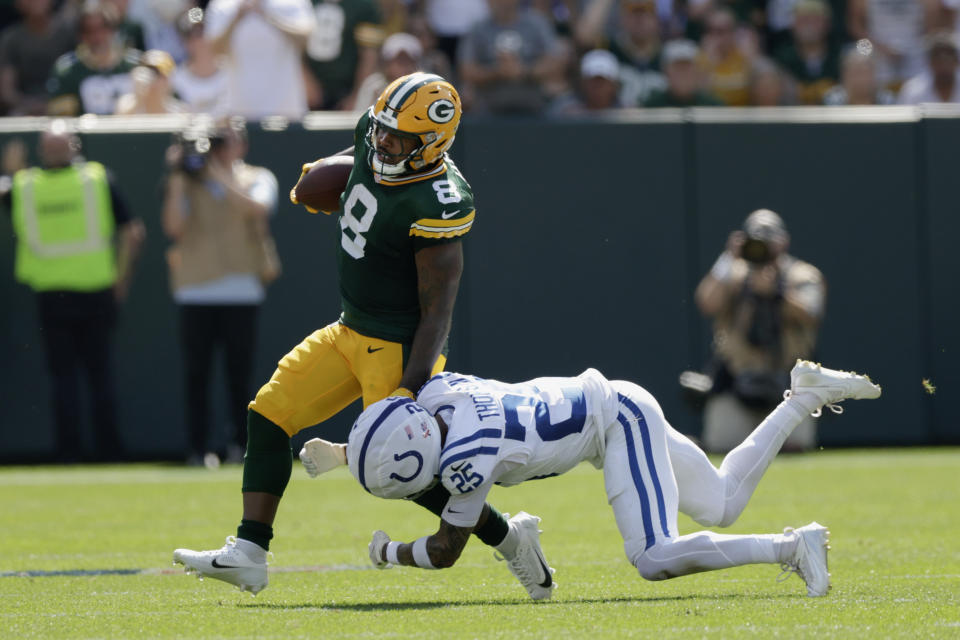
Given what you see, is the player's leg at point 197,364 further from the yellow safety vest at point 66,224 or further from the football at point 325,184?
the football at point 325,184

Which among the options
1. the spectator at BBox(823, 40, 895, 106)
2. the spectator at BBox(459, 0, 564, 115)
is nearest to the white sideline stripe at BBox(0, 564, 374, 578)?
the spectator at BBox(459, 0, 564, 115)

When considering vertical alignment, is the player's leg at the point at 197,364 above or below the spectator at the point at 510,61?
below

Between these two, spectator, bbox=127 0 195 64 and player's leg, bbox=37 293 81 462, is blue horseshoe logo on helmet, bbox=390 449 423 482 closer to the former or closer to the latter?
player's leg, bbox=37 293 81 462

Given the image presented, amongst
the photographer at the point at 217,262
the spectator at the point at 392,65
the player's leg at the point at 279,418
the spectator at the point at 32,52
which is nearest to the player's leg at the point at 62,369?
the photographer at the point at 217,262

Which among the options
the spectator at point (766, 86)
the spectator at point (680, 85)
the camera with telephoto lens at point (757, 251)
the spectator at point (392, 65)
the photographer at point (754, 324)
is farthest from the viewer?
the spectator at point (766, 86)

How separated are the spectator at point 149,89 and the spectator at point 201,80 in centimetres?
37

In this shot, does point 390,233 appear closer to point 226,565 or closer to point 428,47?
point 226,565

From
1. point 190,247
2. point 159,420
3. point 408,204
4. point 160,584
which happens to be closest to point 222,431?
point 159,420

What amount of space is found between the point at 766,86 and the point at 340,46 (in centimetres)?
324

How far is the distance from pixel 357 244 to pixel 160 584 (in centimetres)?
137

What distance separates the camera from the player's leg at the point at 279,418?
201 inches

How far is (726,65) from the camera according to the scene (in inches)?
489

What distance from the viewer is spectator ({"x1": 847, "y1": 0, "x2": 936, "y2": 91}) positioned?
42.4ft

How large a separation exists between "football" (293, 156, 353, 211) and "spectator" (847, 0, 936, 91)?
831 centimetres
